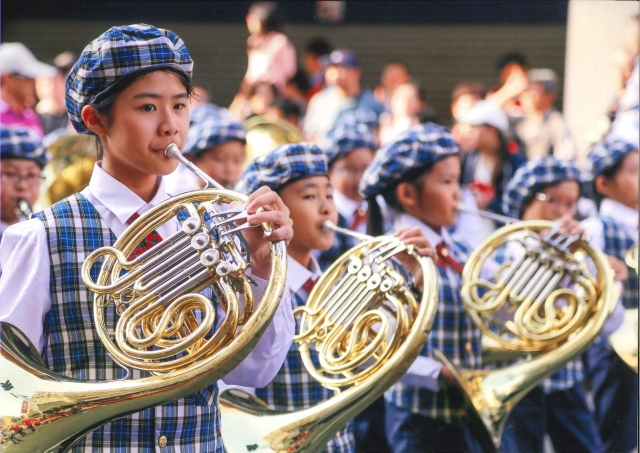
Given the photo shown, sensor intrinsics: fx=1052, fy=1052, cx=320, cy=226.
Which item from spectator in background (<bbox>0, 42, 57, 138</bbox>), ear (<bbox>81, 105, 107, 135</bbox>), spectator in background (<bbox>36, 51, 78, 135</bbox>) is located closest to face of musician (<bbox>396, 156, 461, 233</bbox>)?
ear (<bbox>81, 105, 107, 135</bbox>)

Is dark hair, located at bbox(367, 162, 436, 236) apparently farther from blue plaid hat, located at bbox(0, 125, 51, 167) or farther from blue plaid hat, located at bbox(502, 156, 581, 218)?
blue plaid hat, located at bbox(0, 125, 51, 167)

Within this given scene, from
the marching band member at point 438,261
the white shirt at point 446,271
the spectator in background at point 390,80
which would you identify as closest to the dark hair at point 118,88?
the white shirt at point 446,271

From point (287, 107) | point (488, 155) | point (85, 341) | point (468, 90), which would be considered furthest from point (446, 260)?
point (468, 90)

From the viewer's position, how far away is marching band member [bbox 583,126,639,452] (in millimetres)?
4180

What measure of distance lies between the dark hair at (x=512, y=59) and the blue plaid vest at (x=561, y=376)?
3.88m

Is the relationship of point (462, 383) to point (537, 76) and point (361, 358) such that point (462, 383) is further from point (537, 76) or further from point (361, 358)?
point (537, 76)

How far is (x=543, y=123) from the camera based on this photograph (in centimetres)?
756

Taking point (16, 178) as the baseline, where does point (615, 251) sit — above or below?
below

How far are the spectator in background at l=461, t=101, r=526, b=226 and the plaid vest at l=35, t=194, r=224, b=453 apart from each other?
3.67m

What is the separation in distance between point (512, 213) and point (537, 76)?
3.32 m

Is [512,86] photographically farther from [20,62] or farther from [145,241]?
[145,241]

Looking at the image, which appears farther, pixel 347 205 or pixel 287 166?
pixel 347 205

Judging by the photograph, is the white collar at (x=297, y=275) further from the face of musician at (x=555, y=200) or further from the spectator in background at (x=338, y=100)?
the spectator in background at (x=338, y=100)

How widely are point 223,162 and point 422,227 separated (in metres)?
1.21
